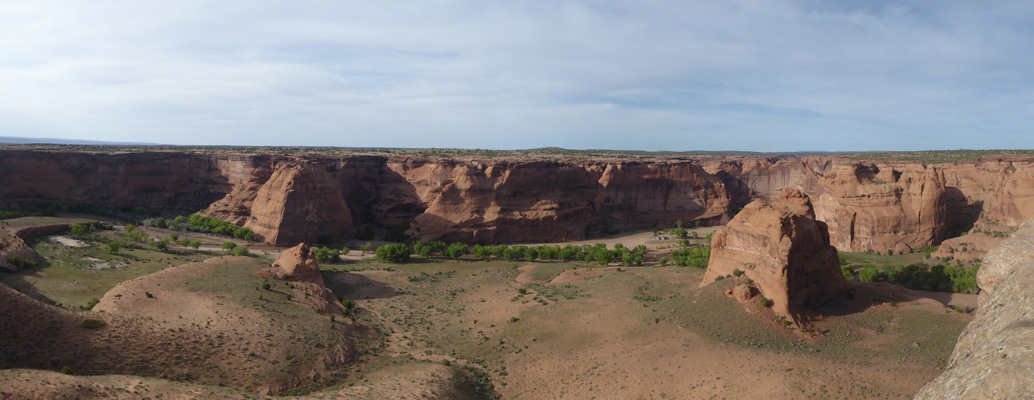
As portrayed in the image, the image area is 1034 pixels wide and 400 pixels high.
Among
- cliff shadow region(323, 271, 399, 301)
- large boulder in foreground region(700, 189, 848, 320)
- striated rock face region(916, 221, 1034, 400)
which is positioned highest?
striated rock face region(916, 221, 1034, 400)

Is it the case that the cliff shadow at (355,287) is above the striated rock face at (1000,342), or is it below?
below

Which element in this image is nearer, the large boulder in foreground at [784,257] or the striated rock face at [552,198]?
the large boulder in foreground at [784,257]

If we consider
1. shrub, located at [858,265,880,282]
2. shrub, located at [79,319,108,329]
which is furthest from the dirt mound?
shrub, located at [858,265,880,282]

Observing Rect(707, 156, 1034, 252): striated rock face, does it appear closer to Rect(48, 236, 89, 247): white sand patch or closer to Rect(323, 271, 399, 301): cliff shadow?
Rect(323, 271, 399, 301): cliff shadow

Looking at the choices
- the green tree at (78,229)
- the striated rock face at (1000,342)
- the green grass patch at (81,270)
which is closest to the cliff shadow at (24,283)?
the green grass patch at (81,270)

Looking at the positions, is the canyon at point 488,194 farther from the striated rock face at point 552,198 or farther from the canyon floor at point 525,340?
the canyon floor at point 525,340

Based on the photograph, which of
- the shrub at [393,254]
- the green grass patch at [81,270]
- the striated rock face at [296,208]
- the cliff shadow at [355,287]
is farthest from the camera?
the striated rock face at [296,208]
